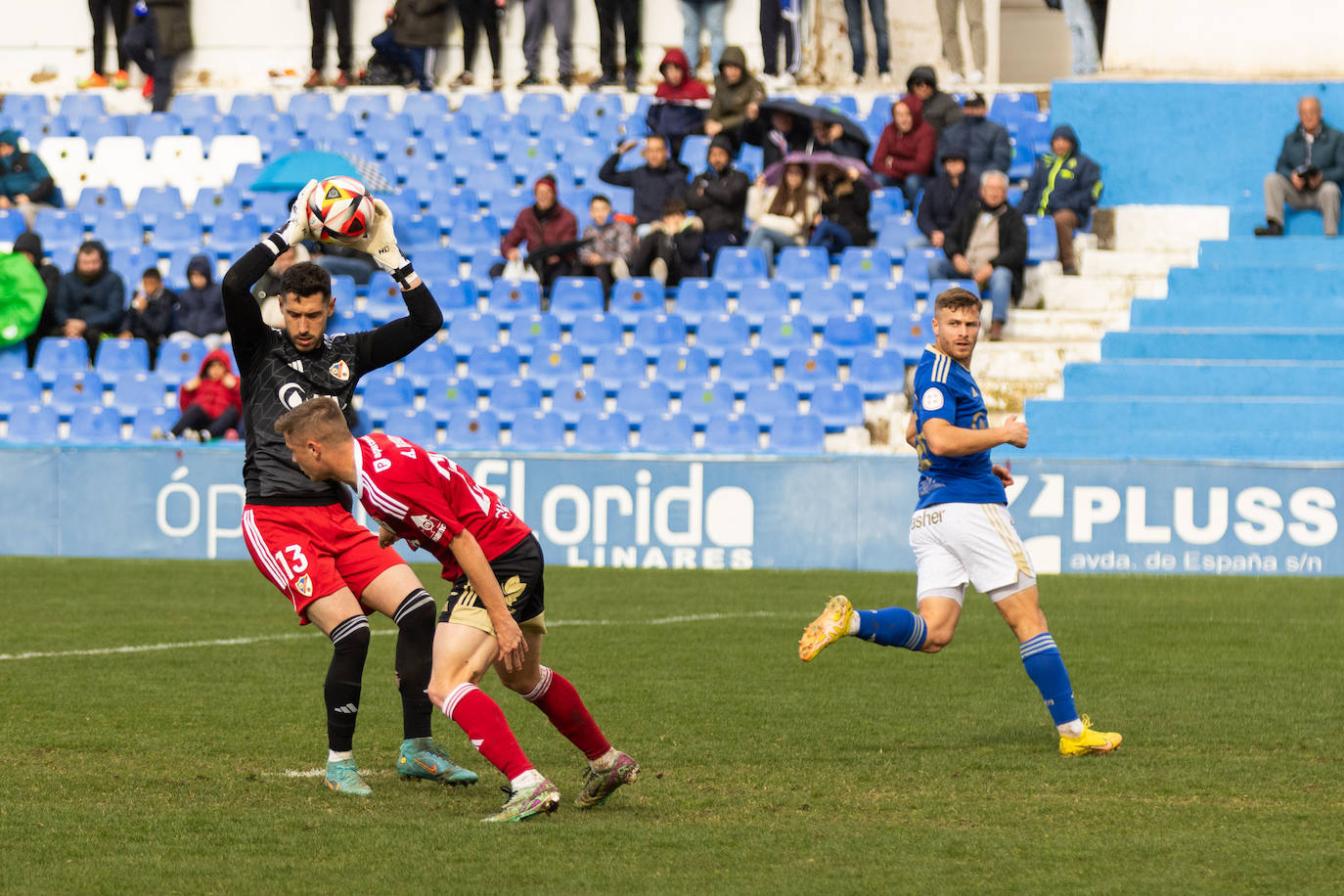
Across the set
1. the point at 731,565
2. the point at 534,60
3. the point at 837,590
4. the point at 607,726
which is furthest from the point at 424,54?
the point at 607,726

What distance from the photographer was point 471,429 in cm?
1727

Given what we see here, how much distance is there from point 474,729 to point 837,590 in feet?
26.3

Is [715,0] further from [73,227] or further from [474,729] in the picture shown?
[474,729]

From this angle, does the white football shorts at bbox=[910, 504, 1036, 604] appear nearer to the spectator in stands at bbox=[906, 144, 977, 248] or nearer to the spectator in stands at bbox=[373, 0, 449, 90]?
the spectator in stands at bbox=[906, 144, 977, 248]

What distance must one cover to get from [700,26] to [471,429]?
7150 millimetres

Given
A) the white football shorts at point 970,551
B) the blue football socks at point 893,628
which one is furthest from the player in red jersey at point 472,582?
the white football shorts at point 970,551

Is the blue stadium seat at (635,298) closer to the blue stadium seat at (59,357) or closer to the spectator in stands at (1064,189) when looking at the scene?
the spectator in stands at (1064,189)

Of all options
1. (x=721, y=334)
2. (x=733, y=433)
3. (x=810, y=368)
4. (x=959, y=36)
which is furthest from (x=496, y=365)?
(x=959, y=36)

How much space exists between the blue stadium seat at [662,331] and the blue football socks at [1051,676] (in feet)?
36.4

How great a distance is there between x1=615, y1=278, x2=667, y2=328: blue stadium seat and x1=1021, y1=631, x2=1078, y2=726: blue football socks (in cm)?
1144

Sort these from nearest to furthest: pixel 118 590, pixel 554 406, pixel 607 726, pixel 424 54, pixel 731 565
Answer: pixel 607 726, pixel 118 590, pixel 731 565, pixel 554 406, pixel 424 54

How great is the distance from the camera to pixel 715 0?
2178 cm

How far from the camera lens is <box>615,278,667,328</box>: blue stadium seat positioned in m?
18.0

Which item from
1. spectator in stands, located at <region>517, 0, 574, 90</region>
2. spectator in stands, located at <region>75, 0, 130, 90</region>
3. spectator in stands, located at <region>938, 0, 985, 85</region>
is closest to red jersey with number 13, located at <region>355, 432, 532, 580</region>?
spectator in stands, located at <region>517, 0, 574, 90</region>
